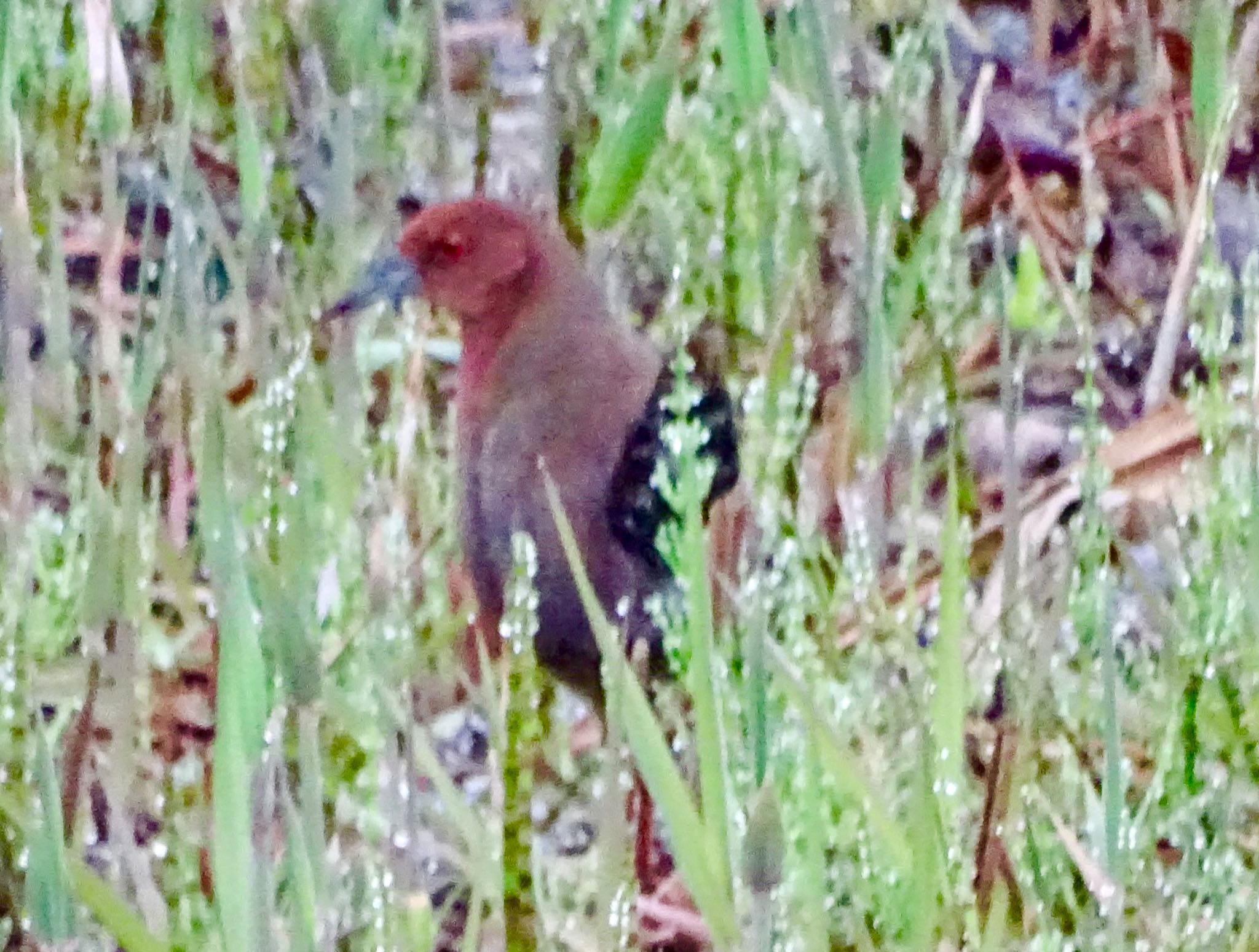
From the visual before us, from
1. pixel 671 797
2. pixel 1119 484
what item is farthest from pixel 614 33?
pixel 671 797

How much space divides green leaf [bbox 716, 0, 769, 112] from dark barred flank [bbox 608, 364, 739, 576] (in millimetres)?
195

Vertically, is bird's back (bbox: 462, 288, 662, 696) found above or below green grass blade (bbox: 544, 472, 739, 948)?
above

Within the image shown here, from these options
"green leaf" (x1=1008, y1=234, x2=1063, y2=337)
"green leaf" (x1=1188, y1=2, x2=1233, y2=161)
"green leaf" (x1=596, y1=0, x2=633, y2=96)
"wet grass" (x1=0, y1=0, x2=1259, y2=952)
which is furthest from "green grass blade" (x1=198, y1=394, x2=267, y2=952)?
"green leaf" (x1=1008, y1=234, x2=1063, y2=337)

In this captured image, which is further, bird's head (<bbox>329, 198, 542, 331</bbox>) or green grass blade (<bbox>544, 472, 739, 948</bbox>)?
bird's head (<bbox>329, 198, 542, 331</bbox>)

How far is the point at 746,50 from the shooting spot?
1054mm

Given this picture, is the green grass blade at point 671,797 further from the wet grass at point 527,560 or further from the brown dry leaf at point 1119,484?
the brown dry leaf at point 1119,484

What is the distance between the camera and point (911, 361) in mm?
1148

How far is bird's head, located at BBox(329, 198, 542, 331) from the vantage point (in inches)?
45.0

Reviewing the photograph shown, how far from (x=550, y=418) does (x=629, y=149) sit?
0.17m

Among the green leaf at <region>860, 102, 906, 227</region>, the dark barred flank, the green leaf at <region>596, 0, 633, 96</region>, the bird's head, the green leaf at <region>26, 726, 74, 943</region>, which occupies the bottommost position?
the green leaf at <region>26, 726, 74, 943</region>

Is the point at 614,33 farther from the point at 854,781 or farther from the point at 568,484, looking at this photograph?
the point at 854,781

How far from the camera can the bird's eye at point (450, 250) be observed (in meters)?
1.14

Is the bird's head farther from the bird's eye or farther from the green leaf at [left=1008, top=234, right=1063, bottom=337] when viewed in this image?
the green leaf at [left=1008, top=234, right=1063, bottom=337]

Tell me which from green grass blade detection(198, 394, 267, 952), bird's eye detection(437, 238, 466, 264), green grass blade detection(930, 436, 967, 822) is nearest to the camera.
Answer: green grass blade detection(198, 394, 267, 952)
